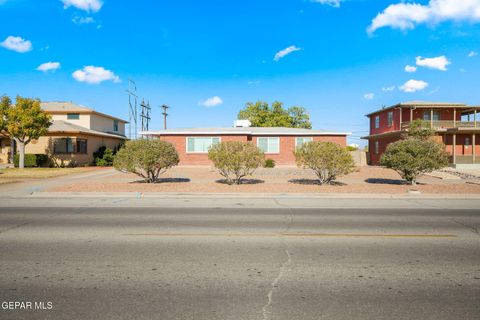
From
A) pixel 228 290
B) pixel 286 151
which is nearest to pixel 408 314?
pixel 228 290

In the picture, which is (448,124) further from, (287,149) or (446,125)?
(287,149)

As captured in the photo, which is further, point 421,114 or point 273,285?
point 421,114

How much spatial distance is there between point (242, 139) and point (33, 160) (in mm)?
19764

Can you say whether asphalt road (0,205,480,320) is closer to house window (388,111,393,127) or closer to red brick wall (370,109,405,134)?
red brick wall (370,109,405,134)

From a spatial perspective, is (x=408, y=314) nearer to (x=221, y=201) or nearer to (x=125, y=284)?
(x=125, y=284)

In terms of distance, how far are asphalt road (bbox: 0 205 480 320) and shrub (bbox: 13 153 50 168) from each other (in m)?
23.8

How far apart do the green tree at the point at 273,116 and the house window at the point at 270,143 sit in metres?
26.3

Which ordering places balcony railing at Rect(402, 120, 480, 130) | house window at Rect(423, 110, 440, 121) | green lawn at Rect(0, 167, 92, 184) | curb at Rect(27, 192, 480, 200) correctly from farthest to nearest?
house window at Rect(423, 110, 440, 121) → balcony railing at Rect(402, 120, 480, 130) → green lawn at Rect(0, 167, 92, 184) → curb at Rect(27, 192, 480, 200)

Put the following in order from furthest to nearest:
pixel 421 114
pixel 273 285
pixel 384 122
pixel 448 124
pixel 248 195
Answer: pixel 384 122
pixel 421 114
pixel 448 124
pixel 248 195
pixel 273 285

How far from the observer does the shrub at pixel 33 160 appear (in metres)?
28.2

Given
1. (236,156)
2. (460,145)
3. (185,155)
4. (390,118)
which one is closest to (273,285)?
(236,156)

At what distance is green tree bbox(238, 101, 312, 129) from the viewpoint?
56688 millimetres

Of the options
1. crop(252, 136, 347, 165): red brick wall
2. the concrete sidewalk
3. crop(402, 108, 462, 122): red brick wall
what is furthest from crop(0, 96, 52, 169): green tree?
crop(402, 108, 462, 122): red brick wall

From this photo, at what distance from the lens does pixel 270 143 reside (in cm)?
3034
